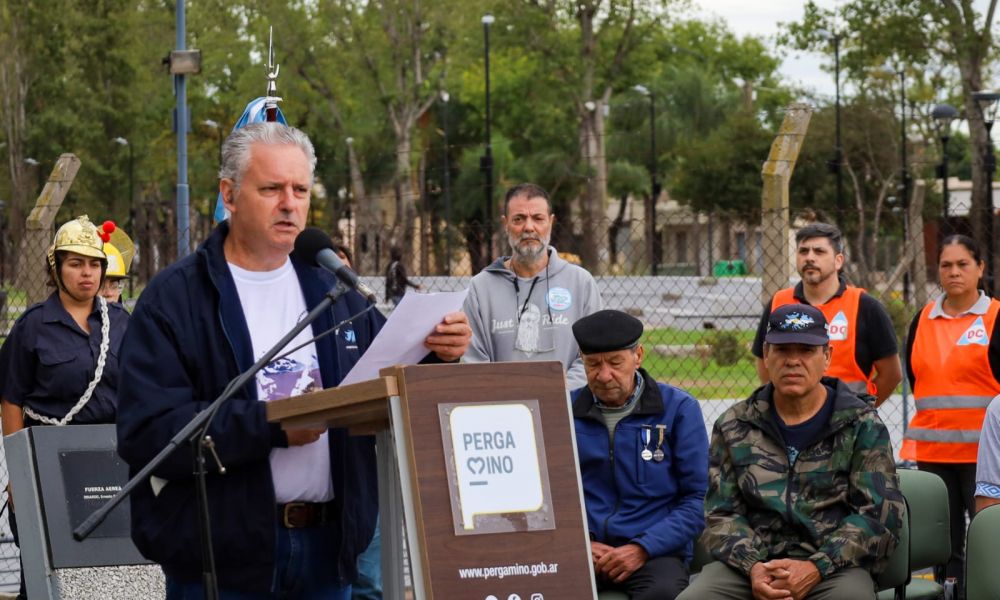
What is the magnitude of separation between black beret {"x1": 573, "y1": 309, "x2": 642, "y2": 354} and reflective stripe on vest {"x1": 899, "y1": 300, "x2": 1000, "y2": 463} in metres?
2.26

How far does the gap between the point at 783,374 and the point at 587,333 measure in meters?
0.81

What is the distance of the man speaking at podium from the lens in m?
3.80

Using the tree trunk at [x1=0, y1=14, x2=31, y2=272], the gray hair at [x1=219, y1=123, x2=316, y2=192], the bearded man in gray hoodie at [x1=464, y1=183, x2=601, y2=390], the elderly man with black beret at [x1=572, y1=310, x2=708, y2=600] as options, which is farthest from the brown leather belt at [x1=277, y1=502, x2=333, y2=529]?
the tree trunk at [x1=0, y1=14, x2=31, y2=272]

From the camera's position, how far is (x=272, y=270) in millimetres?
4098

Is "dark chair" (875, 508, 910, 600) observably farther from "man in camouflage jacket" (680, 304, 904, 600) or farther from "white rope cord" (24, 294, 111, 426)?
"white rope cord" (24, 294, 111, 426)

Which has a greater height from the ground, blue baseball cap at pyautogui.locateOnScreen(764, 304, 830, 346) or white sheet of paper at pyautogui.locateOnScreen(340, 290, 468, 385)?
white sheet of paper at pyautogui.locateOnScreen(340, 290, 468, 385)

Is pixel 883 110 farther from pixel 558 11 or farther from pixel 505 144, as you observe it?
pixel 505 144

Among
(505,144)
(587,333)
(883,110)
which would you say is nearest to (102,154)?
(505,144)

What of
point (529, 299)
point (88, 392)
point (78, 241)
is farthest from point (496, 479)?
point (78, 241)

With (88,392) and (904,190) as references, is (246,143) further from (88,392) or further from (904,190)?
Answer: (904,190)

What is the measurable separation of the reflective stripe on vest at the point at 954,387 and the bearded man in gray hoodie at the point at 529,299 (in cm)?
181

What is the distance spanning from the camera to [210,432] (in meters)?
3.71

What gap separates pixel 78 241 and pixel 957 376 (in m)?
4.45

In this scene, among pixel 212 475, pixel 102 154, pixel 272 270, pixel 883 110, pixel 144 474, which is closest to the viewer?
pixel 144 474
